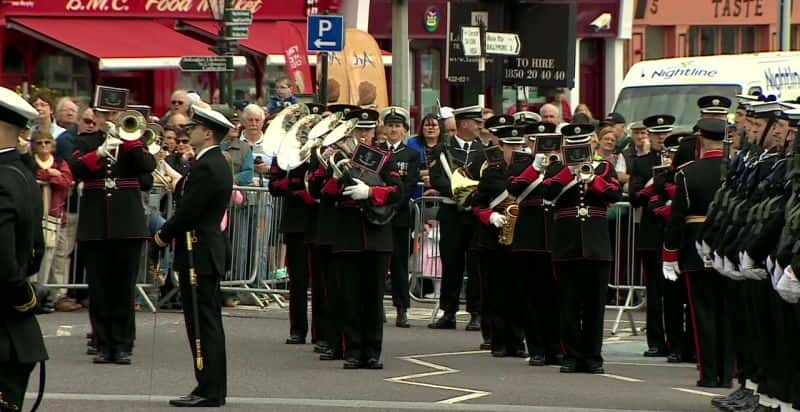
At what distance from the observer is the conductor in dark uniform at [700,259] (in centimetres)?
1404

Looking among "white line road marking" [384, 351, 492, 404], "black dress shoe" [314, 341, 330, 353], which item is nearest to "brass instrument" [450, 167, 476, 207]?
"white line road marking" [384, 351, 492, 404]

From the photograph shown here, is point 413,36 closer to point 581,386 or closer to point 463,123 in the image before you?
point 463,123

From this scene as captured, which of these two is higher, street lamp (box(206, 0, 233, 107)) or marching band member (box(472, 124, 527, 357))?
street lamp (box(206, 0, 233, 107))

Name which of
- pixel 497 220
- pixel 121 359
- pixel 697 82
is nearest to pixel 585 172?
pixel 497 220

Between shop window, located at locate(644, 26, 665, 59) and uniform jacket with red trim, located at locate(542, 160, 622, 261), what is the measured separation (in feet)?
92.3

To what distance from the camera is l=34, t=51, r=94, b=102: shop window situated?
31141mm

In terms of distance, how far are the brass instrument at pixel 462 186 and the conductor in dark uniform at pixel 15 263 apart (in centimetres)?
908

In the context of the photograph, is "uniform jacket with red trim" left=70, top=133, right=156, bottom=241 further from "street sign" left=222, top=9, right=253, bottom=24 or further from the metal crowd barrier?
"street sign" left=222, top=9, right=253, bottom=24

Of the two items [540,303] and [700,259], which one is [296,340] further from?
[700,259]

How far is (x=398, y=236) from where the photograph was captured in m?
18.8

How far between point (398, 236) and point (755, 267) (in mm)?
7671

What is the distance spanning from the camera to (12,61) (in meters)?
30.7

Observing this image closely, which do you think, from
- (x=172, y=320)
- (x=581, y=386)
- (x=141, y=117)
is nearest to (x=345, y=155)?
(x=141, y=117)

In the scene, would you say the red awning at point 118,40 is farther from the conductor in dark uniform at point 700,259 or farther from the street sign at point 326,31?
the conductor in dark uniform at point 700,259
